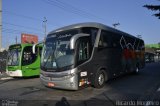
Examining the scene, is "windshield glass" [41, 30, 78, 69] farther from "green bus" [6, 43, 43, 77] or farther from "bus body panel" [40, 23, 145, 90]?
"green bus" [6, 43, 43, 77]

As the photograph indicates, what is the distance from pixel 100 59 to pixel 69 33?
2.23 m

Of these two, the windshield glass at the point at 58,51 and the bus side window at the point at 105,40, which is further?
the bus side window at the point at 105,40

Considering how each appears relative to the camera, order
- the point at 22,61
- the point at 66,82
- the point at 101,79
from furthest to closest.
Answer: the point at 22,61
the point at 101,79
the point at 66,82

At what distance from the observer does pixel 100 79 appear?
1203 centimetres

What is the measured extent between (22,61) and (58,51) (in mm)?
6641

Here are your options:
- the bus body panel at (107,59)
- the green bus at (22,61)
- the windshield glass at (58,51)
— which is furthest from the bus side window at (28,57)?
the bus body panel at (107,59)

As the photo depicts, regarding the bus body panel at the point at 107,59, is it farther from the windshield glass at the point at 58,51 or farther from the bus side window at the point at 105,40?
the windshield glass at the point at 58,51

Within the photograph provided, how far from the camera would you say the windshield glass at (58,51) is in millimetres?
10508

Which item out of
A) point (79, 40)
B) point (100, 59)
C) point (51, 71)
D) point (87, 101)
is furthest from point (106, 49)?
point (87, 101)

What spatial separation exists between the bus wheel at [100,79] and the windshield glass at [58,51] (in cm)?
195

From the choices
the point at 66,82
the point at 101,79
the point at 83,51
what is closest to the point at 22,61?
the point at 101,79

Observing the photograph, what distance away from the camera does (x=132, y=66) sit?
1738 cm

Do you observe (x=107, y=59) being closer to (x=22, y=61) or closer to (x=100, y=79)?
(x=100, y=79)

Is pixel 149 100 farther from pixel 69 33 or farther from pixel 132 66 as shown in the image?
pixel 132 66
